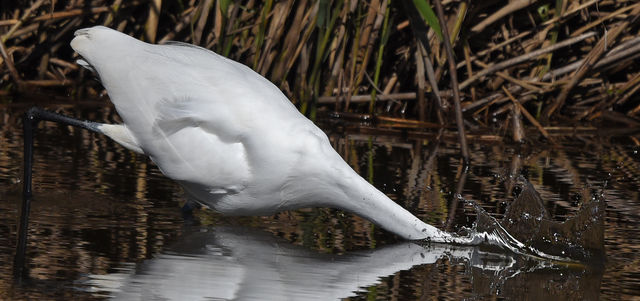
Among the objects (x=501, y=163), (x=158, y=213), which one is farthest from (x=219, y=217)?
(x=501, y=163)

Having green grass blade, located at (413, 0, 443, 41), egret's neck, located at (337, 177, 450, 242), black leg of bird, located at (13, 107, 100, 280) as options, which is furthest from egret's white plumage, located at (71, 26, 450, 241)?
green grass blade, located at (413, 0, 443, 41)

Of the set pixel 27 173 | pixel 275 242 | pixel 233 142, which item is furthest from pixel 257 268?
pixel 27 173

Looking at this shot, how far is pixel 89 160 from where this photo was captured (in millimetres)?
5270

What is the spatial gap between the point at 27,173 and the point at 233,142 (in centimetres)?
101

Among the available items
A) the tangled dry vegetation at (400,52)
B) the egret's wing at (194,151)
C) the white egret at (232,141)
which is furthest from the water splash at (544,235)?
the tangled dry vegetation at (400,52)

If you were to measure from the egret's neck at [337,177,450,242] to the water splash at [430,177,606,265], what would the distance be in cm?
18

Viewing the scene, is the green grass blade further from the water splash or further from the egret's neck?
the egret's neck

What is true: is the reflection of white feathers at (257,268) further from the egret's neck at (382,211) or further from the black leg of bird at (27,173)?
the black leg of bird at (27,173)

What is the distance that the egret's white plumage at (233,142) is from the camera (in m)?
3.80

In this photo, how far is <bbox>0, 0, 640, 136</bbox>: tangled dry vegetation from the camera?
664 centimetres

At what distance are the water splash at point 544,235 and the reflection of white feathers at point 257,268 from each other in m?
0.07

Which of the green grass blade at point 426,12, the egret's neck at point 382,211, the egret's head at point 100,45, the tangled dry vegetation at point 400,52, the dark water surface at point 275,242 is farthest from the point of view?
the tangled dry vegetation at point 400,52

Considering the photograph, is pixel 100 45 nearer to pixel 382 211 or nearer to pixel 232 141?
pixel 232 141

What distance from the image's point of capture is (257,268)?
11.5ft
